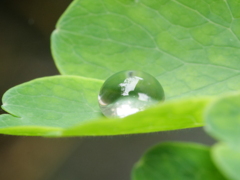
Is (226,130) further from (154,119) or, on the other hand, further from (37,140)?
(37,140)

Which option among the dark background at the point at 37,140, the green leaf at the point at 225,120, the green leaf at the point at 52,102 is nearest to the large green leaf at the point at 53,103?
the green leaf at the point at 52,102

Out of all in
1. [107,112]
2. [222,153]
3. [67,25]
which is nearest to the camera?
[222,153]

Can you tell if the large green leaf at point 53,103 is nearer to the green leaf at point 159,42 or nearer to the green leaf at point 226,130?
the green leaf at point 159,42

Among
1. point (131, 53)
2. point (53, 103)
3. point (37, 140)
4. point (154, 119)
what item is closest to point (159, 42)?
point (131, 53)

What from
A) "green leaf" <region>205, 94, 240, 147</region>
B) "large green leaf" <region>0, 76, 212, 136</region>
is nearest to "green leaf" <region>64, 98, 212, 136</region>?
"green leaf" <region>205, 94, 240, 147</region>

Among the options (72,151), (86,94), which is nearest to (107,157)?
(72,151)

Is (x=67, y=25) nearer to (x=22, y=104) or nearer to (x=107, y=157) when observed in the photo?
(x=22, y=104)

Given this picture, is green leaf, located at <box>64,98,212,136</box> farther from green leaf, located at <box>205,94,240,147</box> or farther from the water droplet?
the water droplet
